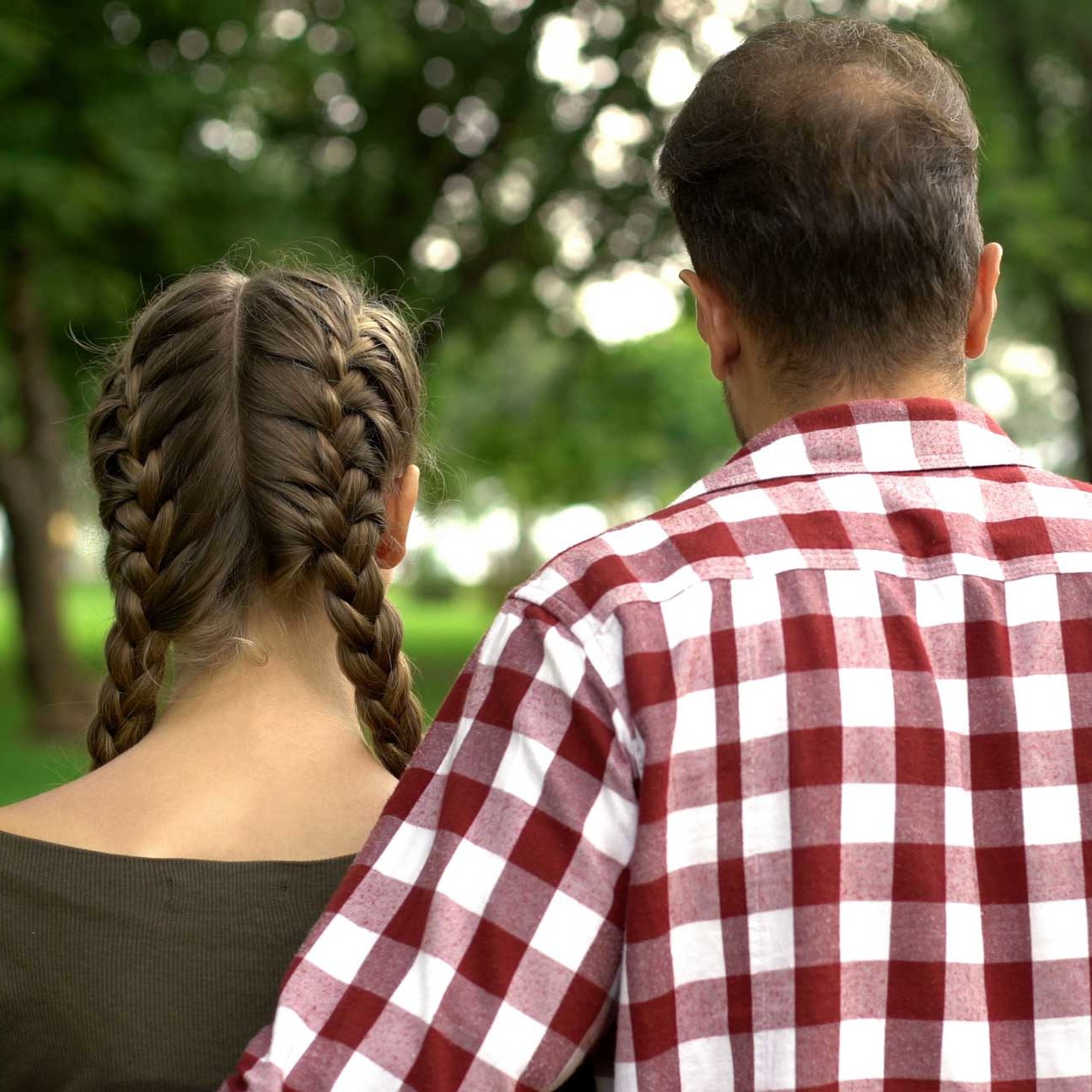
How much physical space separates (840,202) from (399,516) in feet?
2.78

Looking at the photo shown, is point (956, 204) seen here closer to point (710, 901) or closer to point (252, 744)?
point (710, 901)

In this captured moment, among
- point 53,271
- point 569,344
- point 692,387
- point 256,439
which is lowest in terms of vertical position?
point 692,387

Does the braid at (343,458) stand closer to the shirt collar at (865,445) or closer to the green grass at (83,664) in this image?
the green grass at (83,664)

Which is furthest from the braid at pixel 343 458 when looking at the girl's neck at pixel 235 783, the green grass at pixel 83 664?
the green grass at pixel 83 664

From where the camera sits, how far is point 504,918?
1365 millimetres

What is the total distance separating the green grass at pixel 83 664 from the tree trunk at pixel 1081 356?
6.58 m

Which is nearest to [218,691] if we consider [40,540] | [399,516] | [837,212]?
[399,516]

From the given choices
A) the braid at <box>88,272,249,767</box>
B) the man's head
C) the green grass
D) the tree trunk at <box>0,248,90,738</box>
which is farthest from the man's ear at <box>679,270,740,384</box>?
the tree trunk at <box>0,248,90,738</box>

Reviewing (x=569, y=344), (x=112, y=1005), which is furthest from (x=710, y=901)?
(x=569, y=344)

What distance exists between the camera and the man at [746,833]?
1.35 meters

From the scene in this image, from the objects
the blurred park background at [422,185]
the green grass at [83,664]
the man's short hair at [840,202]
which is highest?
the man's short hair at [840,202]

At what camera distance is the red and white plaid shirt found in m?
1.34

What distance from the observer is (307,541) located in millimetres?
1958

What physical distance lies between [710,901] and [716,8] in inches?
539
